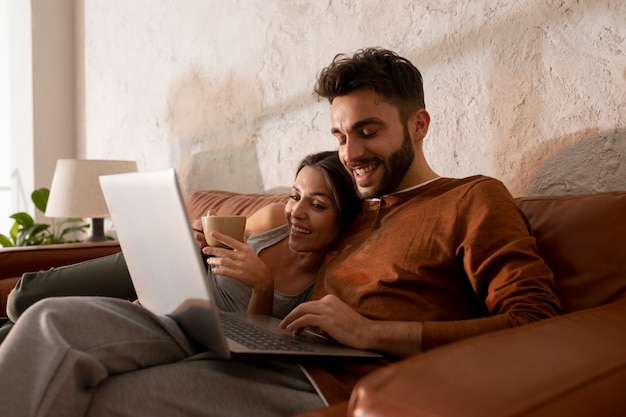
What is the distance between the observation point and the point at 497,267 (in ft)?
3.66

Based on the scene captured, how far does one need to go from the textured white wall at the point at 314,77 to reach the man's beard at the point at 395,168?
34cm

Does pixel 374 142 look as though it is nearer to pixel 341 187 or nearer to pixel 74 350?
pixel 341 187

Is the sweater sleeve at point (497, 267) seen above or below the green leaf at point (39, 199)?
above

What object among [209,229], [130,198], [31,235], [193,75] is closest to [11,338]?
[130,198]

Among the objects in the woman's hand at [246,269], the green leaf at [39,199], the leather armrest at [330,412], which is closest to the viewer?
the leather armrest at [330,412]

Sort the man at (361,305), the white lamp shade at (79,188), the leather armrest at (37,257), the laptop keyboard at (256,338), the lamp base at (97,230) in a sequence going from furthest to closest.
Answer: the lamp base at (97,230), the white lamp shade at (79,188), the leather armrest at (37,257), the laptop keyboard at (256,338), the man at (361,305)

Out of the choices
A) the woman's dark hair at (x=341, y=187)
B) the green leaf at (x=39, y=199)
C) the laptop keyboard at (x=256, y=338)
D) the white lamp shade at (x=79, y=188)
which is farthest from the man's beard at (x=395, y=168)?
the green leaf at (x=39, y=199)

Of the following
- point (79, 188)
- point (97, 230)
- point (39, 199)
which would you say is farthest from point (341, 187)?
point (39, 199)

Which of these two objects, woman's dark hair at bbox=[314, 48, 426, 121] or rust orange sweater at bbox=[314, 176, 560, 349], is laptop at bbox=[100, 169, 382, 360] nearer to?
rust orange sweater at bbox=[314, 176, 560, 349]

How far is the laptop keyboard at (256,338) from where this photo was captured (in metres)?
1.02

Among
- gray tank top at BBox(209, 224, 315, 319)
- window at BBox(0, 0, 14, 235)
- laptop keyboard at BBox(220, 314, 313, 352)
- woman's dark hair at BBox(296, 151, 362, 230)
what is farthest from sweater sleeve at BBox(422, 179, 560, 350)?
window at BBox(0, 0, 14, 235)

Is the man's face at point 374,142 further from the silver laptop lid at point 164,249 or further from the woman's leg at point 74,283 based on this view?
the woman's leg at point 74,283

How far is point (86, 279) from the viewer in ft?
5.78

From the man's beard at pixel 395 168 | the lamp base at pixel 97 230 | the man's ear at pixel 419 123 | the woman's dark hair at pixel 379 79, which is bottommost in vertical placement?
the lamp base at pixel 97 230
